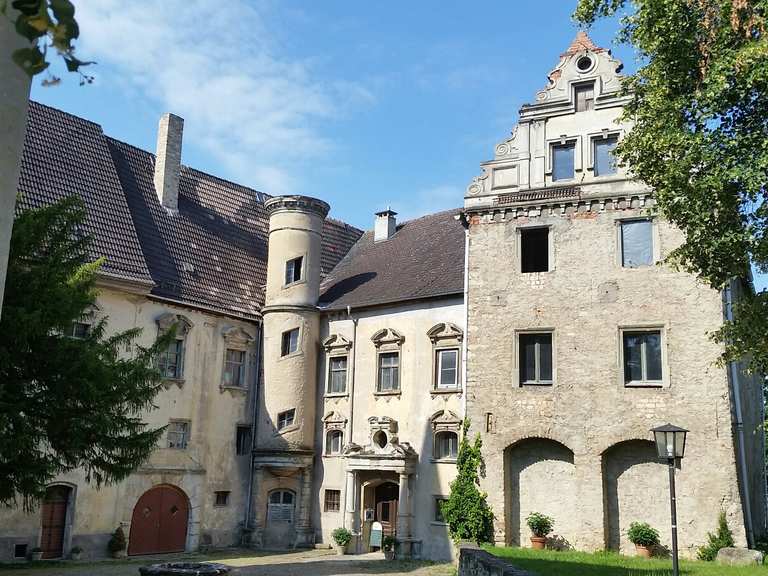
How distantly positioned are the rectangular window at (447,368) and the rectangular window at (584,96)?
26.9ft

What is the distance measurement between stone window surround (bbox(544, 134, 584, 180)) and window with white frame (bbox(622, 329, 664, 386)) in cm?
470

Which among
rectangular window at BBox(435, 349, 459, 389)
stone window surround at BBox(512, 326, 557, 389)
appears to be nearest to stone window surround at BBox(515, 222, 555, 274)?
stone window surround at BBox(512, 326, 557, 389)

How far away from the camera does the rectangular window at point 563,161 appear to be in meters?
23.3

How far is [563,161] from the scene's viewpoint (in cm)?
2342

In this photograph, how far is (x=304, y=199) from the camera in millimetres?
29484

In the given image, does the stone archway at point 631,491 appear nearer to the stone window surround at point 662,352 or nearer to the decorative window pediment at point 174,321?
the stone window surround at point 662,352

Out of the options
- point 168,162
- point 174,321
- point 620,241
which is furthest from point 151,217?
point 620,241

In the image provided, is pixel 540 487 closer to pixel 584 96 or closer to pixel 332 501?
pixel 332 501

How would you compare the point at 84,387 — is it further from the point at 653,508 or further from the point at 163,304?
the point at 653,508

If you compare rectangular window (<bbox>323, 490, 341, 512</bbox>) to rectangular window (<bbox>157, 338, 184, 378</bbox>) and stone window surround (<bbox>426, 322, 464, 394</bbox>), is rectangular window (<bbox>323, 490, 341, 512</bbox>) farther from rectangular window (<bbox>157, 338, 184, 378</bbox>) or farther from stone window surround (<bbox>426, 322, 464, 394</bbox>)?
rectangular window (<bbox>157, 338, 184, 378</bbox>)

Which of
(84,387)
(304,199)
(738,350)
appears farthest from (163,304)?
(738,350)

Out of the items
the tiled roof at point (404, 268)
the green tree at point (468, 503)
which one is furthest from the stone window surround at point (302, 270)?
the green tree at point (468, 503)

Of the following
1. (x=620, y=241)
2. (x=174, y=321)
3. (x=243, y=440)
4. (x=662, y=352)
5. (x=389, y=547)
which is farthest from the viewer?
(x=243, y=440)

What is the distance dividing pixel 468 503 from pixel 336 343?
8.58 metres
